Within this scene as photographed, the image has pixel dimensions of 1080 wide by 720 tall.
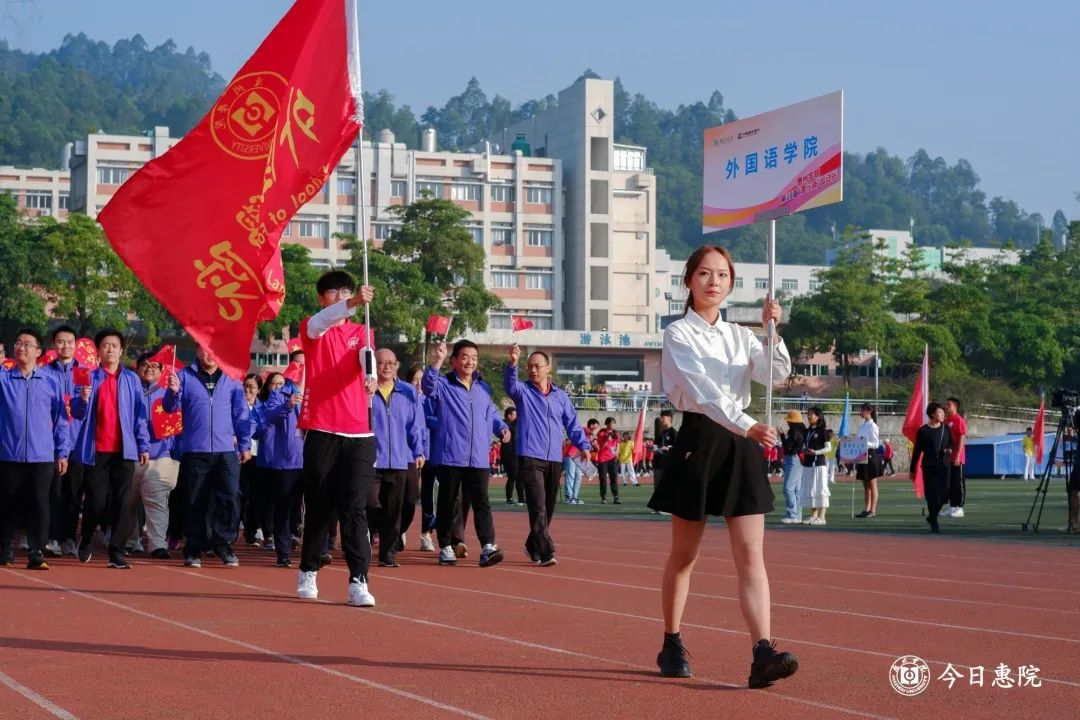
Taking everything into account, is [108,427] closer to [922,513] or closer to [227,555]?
[227,555]

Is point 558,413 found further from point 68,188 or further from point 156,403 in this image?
point 68,188

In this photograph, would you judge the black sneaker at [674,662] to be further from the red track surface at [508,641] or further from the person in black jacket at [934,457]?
the person in black jacket at [934,457]

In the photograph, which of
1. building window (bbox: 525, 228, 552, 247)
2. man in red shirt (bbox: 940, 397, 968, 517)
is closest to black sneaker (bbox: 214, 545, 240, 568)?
man in red shirt (bbox: 940, 397, 968, 517)

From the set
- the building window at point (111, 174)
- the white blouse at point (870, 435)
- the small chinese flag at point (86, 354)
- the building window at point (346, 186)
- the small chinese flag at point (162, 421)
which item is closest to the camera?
the small chinese flag at point (86, 354)

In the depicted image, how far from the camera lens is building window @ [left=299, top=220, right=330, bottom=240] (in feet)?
334

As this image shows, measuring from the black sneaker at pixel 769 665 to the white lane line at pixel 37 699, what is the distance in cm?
292

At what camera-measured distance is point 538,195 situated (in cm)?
10731

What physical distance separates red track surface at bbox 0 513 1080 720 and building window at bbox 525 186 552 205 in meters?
93.0

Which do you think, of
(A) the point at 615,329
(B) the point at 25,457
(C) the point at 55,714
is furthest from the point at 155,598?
(A) the point at 615,329

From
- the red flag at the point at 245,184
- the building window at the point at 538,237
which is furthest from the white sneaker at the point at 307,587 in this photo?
the building window at the point at 538,237

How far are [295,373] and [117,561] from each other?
2.56 meters

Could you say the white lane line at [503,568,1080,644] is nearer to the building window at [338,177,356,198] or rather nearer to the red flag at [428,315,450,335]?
the red flag at [428,315,450,335]

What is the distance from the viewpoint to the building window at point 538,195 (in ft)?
351

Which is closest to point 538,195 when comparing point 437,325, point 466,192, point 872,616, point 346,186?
point 466,192
